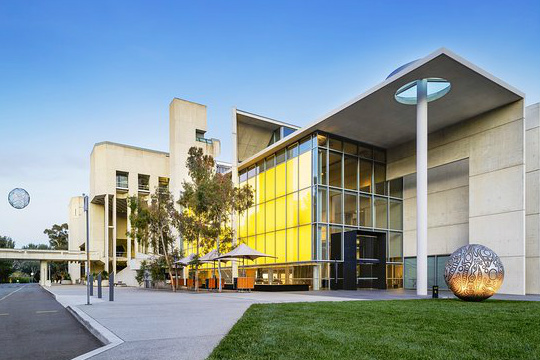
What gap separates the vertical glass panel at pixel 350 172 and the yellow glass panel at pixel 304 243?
4.64m

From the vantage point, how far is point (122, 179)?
63969 mm

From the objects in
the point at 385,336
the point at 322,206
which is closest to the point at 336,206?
the point at 322,206

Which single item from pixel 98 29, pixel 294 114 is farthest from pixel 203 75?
pixel 294 114

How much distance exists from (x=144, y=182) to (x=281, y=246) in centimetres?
3829

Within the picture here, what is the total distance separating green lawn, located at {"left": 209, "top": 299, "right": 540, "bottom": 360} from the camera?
20.7ft

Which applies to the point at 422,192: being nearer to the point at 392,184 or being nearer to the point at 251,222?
the point at 392,184

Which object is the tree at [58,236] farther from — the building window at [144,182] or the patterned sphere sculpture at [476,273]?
the patterned sphere sculpture at [476,273]

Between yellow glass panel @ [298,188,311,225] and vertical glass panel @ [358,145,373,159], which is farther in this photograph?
vertical glass panel @ [358,145,373,159]

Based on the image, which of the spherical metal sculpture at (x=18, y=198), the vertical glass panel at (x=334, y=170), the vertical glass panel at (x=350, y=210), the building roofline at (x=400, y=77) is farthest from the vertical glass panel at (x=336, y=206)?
the spherical metal sculpture at (x=18, y=198)

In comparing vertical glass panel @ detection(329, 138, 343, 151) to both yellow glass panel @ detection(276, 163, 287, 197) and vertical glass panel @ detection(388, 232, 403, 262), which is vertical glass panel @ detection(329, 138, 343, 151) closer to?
yellow glass panel @ detection(276, 163, 287, 197)

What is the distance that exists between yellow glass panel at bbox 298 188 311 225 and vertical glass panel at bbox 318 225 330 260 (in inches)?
41.7

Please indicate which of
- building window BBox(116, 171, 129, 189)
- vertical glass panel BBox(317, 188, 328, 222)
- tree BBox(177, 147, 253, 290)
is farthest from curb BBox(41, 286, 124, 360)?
building window BBox(116, 171, 129, 189)

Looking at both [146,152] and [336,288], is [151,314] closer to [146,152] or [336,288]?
[336,288]

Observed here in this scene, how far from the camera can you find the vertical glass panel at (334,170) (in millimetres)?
31172
